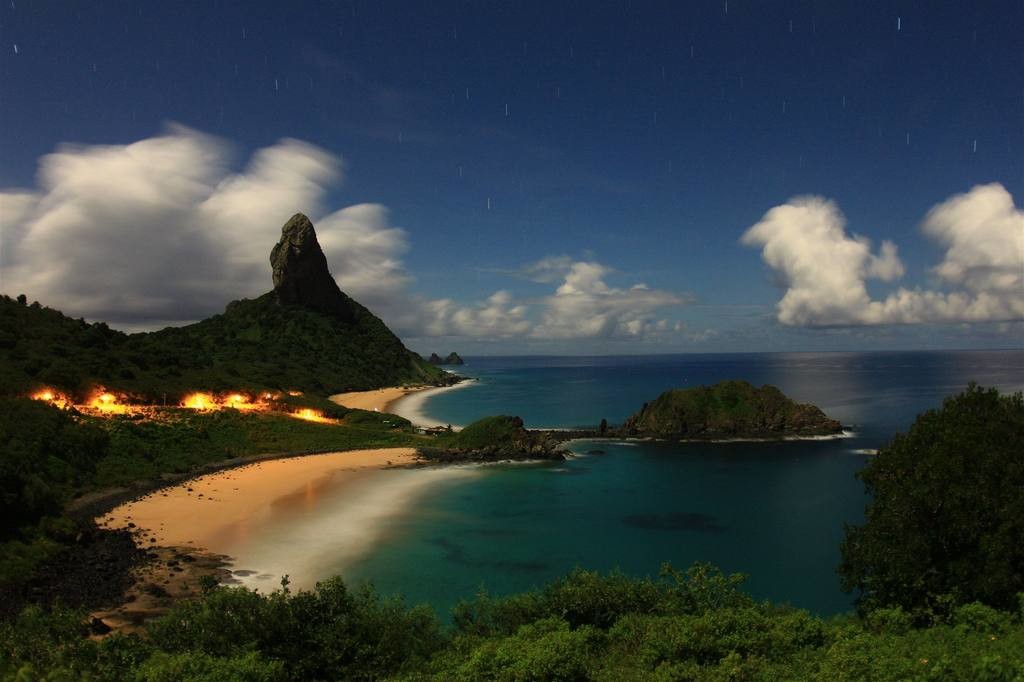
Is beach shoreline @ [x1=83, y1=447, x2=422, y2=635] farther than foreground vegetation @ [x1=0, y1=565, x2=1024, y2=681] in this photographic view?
Yes

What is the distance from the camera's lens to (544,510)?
61594 millimetres

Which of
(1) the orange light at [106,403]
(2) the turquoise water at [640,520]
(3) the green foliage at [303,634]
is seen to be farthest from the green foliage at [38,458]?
(3) the green foliage at [303,634]

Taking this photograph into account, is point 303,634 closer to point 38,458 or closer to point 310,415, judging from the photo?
point 38,458

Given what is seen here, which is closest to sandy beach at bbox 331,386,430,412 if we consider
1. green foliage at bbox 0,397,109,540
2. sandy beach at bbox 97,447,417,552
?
sandy beach at bbox 97,447,417,552

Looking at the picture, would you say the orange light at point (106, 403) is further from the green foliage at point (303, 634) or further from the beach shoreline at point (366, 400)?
the green foliage at point (303, 634)

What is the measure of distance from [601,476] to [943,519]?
5417cm

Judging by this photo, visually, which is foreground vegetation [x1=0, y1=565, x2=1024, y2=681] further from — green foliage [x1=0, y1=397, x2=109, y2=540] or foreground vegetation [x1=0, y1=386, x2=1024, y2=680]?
green foliage [x1=0, y1=397, x2=109, y2=540]

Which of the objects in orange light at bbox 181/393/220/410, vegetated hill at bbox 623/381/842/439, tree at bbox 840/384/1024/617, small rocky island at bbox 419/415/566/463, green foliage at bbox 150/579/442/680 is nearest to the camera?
green foliage at bbox 150/579/442/680

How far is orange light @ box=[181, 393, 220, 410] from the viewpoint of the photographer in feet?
325

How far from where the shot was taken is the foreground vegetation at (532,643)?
1711 centimetres

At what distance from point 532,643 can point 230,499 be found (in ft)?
167

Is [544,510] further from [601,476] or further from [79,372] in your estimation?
[79,372]

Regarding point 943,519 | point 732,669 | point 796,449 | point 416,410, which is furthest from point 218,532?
point 416,410

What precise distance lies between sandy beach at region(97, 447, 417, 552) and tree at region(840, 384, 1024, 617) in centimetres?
4594
